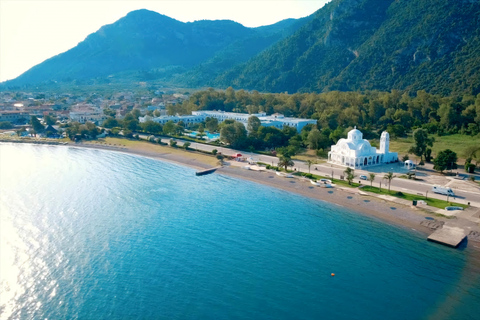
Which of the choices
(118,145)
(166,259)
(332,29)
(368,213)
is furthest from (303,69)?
(166,259)

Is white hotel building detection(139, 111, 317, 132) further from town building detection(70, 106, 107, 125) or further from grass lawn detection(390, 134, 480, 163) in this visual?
grass lawn detection(390, 134, 480, 163)

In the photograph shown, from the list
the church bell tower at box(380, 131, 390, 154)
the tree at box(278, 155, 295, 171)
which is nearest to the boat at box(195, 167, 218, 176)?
the tree at box(278, 155, 295, 171)

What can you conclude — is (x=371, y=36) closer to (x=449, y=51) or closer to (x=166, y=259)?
(x=449, y=51)

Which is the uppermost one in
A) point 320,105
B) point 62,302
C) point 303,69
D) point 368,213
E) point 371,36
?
point 371,36

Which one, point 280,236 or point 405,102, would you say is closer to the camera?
point 280,236

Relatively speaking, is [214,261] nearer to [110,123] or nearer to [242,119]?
[242,119]

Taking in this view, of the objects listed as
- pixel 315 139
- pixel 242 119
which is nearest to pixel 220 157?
pixel 315 139
